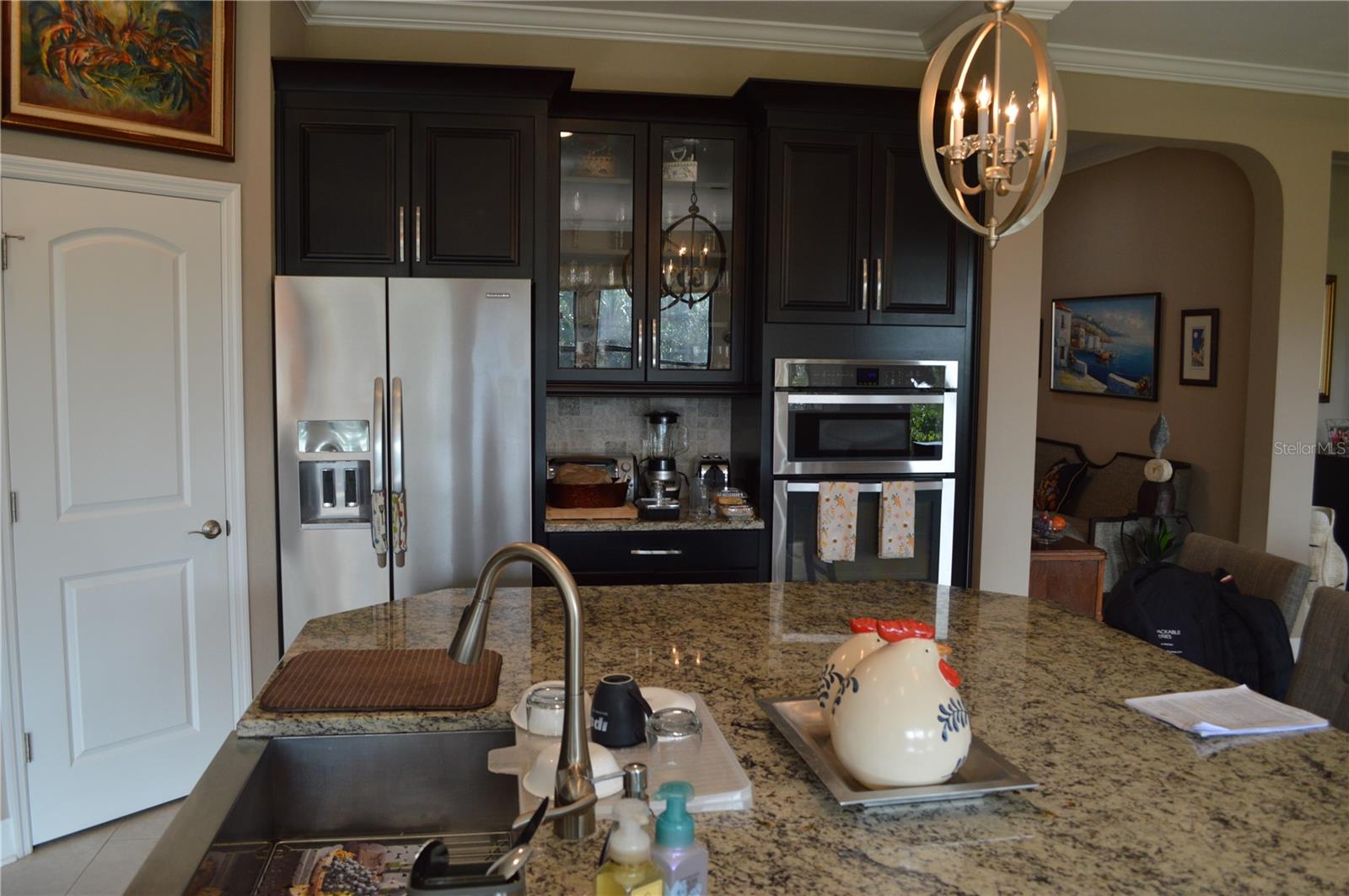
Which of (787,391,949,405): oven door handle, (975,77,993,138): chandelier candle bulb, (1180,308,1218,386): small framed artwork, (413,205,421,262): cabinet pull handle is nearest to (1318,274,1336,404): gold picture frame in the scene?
(1180,308,1218,386): small framed artwork

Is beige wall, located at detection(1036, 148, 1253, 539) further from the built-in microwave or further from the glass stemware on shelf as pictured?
the glass stemware on shelf

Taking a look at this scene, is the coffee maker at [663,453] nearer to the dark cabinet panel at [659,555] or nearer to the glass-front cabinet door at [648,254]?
the dark cabinet panel at [659,555]

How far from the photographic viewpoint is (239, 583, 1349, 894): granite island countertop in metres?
1.13

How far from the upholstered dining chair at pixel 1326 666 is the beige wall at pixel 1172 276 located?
3.41 metres

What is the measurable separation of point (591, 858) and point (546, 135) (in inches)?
116

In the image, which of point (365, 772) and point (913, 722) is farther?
point (365, 772)

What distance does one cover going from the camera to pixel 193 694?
328 cm

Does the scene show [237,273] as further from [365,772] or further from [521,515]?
[365,772]

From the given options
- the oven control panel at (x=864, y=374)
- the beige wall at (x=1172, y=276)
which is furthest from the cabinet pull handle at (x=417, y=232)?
the beige wall at (x=1172, y=276)

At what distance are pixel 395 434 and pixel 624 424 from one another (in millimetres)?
1099

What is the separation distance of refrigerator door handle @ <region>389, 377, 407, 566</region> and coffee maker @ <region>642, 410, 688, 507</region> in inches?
37.5

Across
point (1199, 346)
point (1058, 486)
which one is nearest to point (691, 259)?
point (1199, 346)

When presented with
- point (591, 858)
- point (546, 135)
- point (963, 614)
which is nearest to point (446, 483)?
point (546, 135)

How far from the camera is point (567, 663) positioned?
1.15 meters
